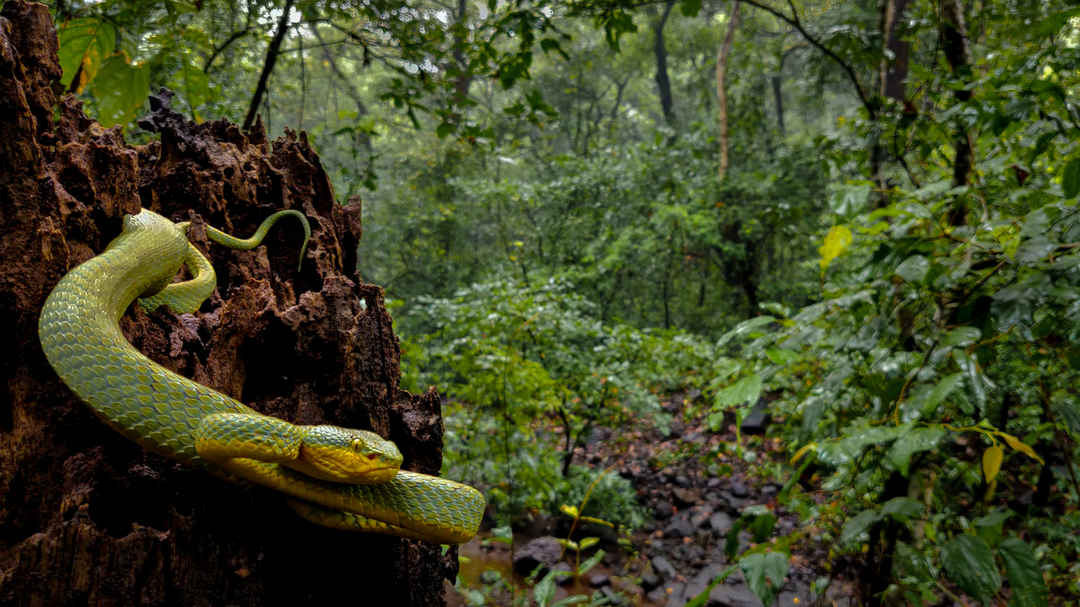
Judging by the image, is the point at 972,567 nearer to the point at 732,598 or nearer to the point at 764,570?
the point at 764,570

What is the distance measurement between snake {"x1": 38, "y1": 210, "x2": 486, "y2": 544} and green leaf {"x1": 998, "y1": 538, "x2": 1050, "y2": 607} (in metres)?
1.34

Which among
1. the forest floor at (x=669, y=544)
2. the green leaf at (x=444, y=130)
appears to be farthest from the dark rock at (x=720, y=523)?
the green leaf at (x=444, y=130)

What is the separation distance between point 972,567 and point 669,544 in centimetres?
412

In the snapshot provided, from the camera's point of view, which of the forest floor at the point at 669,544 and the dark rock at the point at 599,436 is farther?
the dark rock at the point at 599,436

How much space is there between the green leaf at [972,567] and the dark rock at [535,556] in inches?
129

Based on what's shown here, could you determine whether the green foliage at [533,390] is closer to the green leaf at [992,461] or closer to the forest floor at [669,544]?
the forest floor at [669,544]

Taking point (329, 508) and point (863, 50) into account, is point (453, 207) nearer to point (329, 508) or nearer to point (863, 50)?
point (863, 50)

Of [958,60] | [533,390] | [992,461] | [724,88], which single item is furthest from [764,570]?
[724,88]

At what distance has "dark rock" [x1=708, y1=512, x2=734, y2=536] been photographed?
17.2 ft

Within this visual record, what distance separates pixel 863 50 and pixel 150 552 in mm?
4318

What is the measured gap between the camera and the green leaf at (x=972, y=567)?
134 cm

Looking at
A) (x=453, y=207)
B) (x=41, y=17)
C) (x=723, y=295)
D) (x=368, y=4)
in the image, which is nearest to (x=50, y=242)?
(x=41, y=17)

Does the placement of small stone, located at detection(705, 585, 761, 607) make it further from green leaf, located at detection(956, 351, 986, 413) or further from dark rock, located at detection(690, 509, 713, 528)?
green leaf, located at detection(956, 351, 986, 413)

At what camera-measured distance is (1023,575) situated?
1361 millimetres
